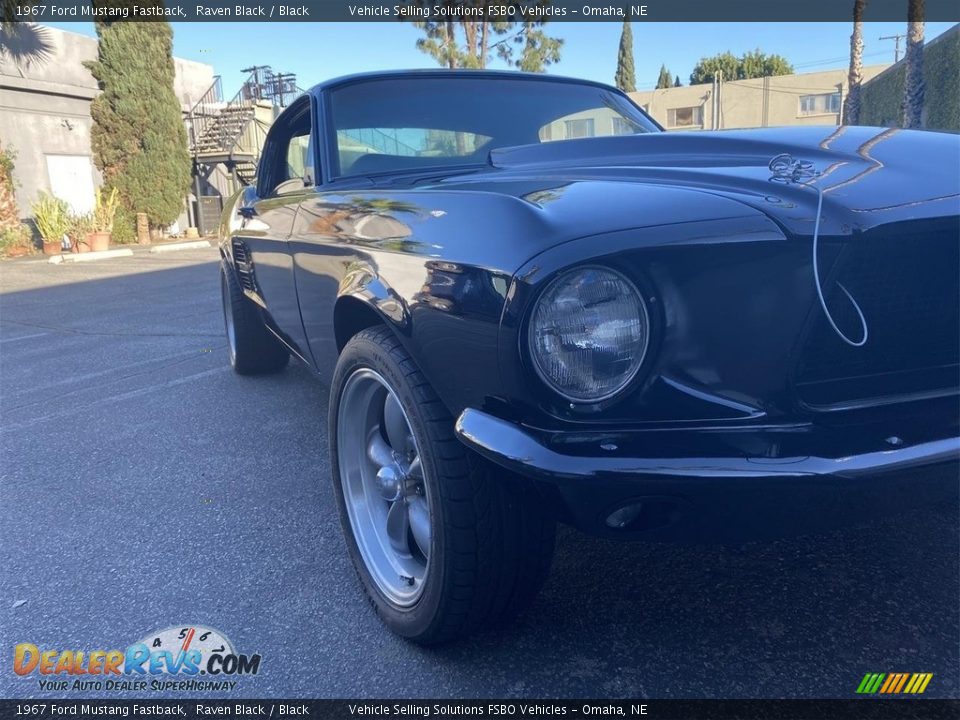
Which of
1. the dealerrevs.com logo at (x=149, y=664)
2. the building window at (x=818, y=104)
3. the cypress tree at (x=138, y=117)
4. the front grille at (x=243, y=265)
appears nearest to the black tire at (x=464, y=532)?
the dealerrevs.com logo at (x=149, y=664)

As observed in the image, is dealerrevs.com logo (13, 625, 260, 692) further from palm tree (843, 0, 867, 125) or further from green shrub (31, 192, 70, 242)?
palm tree (843, 0, 867, 125)

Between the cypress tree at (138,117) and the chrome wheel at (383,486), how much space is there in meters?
16.7

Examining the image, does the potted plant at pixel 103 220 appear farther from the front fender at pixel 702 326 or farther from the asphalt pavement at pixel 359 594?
the front fender at pixel 702 326

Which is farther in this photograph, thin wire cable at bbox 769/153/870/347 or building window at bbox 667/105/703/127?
building window at bbox 667/105/703/127

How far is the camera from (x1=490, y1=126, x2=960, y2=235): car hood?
144 cm

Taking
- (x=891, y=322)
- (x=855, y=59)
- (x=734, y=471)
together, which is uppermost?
(x=855, y=59)

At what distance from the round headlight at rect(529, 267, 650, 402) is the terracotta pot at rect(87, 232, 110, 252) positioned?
15.4 m

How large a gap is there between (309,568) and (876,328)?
1717mm

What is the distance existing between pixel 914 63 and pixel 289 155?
1340 centimetres

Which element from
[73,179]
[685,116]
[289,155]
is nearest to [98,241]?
[73,179]

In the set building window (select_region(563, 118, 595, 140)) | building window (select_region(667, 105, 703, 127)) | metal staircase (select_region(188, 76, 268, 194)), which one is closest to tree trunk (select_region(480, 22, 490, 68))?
metal staircase (select_region(188, 76, 268, 194))

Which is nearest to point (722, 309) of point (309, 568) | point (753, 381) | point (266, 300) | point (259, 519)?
point (753, 381)

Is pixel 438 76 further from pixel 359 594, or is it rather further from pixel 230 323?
pixel 230 323

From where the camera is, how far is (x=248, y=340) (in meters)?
4.36
